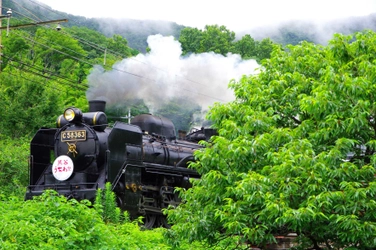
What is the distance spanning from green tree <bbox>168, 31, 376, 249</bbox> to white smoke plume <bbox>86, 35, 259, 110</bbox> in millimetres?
12643

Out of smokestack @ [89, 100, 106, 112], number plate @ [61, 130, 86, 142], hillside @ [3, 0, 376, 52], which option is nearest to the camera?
number plate @ [61, 130, 86, 142]

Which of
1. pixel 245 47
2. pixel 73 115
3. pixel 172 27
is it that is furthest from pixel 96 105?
pixel 172 27

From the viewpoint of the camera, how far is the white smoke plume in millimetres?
25172

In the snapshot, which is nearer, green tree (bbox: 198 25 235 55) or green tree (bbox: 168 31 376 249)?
green tree (bbox: 168 31 376 249)

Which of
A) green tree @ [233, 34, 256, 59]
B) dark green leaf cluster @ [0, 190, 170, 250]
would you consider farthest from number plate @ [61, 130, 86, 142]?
green tree @ [233, 34, 256, 59]

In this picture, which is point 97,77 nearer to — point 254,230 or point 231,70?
point 231,70

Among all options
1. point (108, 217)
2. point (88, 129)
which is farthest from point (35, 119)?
point (108, 217)

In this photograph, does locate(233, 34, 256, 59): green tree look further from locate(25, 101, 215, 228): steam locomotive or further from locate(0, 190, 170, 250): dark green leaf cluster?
locate(0, 190, 170, 250): dark green leaf cluster

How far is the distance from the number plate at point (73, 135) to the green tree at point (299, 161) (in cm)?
636

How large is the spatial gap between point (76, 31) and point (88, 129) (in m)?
55.9

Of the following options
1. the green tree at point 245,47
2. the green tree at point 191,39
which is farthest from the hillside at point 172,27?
the green tree at point 245,47

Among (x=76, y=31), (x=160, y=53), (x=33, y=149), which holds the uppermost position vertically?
(x=76, y=31)

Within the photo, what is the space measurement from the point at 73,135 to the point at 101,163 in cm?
117

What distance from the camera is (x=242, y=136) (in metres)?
11.7
